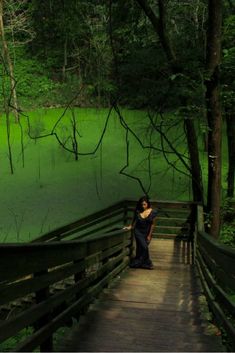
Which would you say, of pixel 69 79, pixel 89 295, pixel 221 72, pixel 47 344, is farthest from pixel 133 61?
pixel 69 79

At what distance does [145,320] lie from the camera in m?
4.67

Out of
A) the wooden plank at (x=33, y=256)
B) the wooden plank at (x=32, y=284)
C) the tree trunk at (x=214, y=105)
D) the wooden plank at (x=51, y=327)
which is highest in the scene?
the tree trunk at (x=214, y=105)

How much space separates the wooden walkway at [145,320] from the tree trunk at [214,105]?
7.12 feet

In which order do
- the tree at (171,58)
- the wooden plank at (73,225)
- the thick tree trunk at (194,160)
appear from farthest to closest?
the thick tree trunk at (194,160)
the tree at (171,58)
the wooden plank at (73,225)

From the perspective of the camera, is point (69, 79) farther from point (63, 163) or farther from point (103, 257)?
point (103, 257)

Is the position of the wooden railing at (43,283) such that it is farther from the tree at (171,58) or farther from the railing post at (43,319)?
the tree at (171,58)

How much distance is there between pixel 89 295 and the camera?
4.70 m

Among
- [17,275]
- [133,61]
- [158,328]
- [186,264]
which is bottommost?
[186,264]

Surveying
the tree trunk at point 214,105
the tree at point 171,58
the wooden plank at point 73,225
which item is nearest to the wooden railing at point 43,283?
the wooden plank at point 73,225

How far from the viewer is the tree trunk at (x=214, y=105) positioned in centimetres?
877

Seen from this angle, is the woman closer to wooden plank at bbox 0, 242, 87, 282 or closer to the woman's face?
the woman's face

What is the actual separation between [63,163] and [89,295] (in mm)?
12025

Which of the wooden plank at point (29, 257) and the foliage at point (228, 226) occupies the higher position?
the wooden plank at point (29, 257)

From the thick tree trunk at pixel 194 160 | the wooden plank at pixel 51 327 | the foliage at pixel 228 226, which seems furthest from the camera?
the thick tree trunk at pixel 194 160
